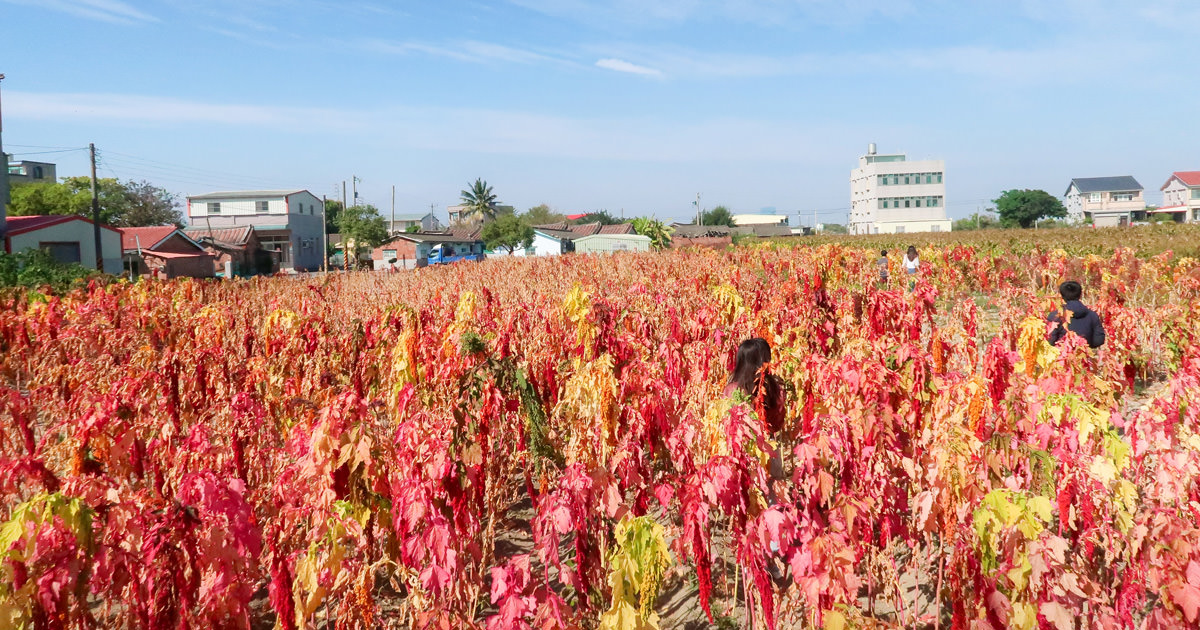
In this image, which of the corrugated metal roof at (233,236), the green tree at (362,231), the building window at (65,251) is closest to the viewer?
the building window at (65,251)

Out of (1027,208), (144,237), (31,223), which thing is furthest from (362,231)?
(1027,208)

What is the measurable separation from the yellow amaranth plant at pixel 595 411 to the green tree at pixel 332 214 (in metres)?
57.7

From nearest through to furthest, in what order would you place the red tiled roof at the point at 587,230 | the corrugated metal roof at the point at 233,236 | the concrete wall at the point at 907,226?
the corrugated metal roof at the point at 233,236 < the red tiled roof at the point at 587,230 < the concrete wall at the point at 907,226

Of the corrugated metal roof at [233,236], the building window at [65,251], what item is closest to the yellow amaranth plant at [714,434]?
the building window at [65,251]

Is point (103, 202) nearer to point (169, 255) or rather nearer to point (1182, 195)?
point (169, 255)

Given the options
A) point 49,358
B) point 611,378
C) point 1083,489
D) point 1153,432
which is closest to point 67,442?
point 611,378

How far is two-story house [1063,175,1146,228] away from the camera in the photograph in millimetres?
81938

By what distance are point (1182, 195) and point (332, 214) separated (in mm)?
88464

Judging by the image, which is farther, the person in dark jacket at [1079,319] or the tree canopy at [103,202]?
the tree canopy at [103,202]

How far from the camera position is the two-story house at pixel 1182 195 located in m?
74.8

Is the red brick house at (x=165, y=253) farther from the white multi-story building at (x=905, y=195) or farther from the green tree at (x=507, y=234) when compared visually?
the white multi-story building at (x=905, y=195)

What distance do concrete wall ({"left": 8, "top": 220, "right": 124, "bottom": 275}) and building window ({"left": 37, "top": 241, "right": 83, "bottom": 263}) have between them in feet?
0.35

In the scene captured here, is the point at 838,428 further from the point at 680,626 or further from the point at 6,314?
the point at 6,314

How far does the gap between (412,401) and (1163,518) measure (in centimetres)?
300
